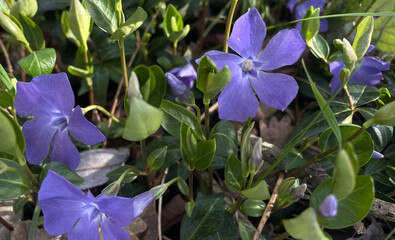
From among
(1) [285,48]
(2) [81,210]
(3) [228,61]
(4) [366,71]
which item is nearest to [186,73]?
(3) [228,61]

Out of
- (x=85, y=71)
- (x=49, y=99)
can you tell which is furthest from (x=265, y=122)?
(x=49, y=99)

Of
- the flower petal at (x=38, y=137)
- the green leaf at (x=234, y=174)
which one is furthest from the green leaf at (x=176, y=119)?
the flower petal at (x=38, y=137)

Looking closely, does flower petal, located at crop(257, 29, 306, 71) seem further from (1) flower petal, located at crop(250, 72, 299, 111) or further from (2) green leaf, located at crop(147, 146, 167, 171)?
(2) green leaf, located at crop(147, 146, 167, 171)

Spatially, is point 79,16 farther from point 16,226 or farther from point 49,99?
point 16,226

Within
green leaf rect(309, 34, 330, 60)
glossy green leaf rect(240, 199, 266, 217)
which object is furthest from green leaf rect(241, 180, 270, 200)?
green leaf rect(309, 34, 330, 60)

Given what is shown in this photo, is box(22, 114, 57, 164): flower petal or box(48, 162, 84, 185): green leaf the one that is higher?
box(22, 114, 57, 164): flower petal

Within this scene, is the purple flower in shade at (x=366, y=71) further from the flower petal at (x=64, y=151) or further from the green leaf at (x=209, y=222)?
the flower petal at (x=64, y=151)

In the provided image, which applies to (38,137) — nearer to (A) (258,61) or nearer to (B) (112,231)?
(B) (112,231)
